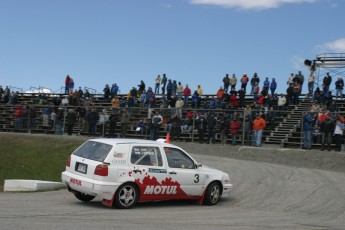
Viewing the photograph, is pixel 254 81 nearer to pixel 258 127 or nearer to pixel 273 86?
pixel 273 86

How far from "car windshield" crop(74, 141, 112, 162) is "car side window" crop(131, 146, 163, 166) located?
0.62 metres

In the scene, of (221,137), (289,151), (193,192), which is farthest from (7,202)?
(221,137)

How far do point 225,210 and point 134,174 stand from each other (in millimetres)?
→ 2298

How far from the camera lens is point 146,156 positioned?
11.5 metres

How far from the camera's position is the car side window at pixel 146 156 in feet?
37.1

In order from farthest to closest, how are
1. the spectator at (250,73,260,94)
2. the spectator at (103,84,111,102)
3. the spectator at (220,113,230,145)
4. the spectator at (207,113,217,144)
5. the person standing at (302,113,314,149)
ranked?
the spectator at (103,84,111,102), the spectator at (250,73,260,94), the spectator at (207,113,217,144), the spectator at (220,113,230,145), the person standing at (302,113,314,149)

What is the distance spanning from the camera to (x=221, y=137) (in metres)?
24.1

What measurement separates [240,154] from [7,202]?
12.5 meters

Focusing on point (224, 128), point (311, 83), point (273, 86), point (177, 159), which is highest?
point (311, 83)

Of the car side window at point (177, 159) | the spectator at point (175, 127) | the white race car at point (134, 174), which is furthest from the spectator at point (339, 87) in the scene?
the car side window at point (177, 159)

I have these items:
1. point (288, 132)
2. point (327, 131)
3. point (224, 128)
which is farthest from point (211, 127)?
point (327, 131)

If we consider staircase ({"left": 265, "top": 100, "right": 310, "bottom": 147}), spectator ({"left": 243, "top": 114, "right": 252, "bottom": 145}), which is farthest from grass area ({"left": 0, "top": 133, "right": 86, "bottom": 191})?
staircase ({"left": 265, "top": 100, "right": 310, "bottom": 147})

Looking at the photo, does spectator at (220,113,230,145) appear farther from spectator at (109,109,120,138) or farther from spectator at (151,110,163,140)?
spectator at (109,109,120,138)

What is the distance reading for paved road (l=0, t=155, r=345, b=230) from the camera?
9.05 m
